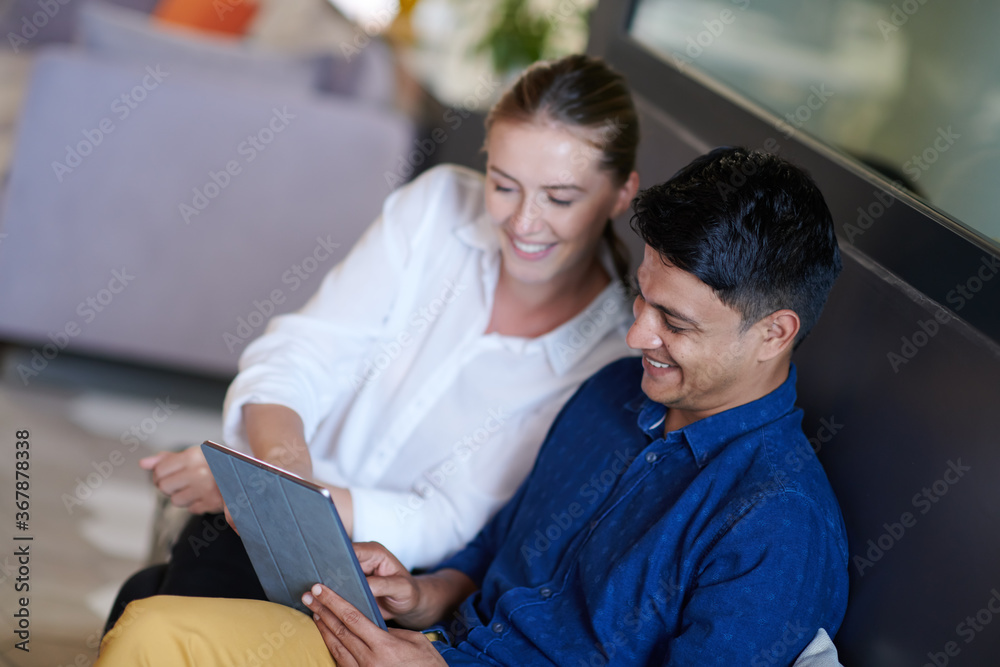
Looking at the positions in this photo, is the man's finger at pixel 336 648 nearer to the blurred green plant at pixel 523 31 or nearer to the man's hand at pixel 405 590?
the man's hand at pixel 405 590

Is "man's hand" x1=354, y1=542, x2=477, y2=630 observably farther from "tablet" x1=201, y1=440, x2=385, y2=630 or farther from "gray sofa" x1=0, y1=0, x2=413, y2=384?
"gray sofa" x1=0, y1=0, x2=413, y2=384

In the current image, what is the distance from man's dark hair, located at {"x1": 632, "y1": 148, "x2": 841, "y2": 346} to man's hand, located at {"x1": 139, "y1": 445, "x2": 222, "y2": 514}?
2.53 feet

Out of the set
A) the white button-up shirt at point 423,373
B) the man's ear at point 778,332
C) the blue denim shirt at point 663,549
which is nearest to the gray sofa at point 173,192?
the white button-up shirt at point 423,373

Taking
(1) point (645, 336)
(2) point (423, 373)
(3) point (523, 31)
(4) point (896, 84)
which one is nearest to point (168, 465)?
(2) point (423, 373)

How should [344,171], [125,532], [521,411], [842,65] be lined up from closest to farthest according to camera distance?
1. [842,65]
2. [521,411]
3. [125,532]
4. [344,171]

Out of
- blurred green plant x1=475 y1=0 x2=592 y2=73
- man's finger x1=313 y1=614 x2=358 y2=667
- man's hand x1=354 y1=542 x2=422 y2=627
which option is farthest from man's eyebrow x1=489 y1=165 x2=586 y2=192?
blurred green plant x1=475 y1=0 x2=592 y2=73

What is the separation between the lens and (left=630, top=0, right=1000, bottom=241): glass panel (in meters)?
0.95

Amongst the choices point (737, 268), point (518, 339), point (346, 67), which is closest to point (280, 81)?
point (346, 67)

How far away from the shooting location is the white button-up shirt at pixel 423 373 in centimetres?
135

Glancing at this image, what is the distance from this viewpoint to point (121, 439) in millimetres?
2377

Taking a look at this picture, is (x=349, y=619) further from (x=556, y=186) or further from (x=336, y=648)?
(x=556, y=186)

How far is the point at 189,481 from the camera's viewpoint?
1.33 m

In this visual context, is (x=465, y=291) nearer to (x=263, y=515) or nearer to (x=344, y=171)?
(x=263, y=515)

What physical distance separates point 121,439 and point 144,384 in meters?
0.35
